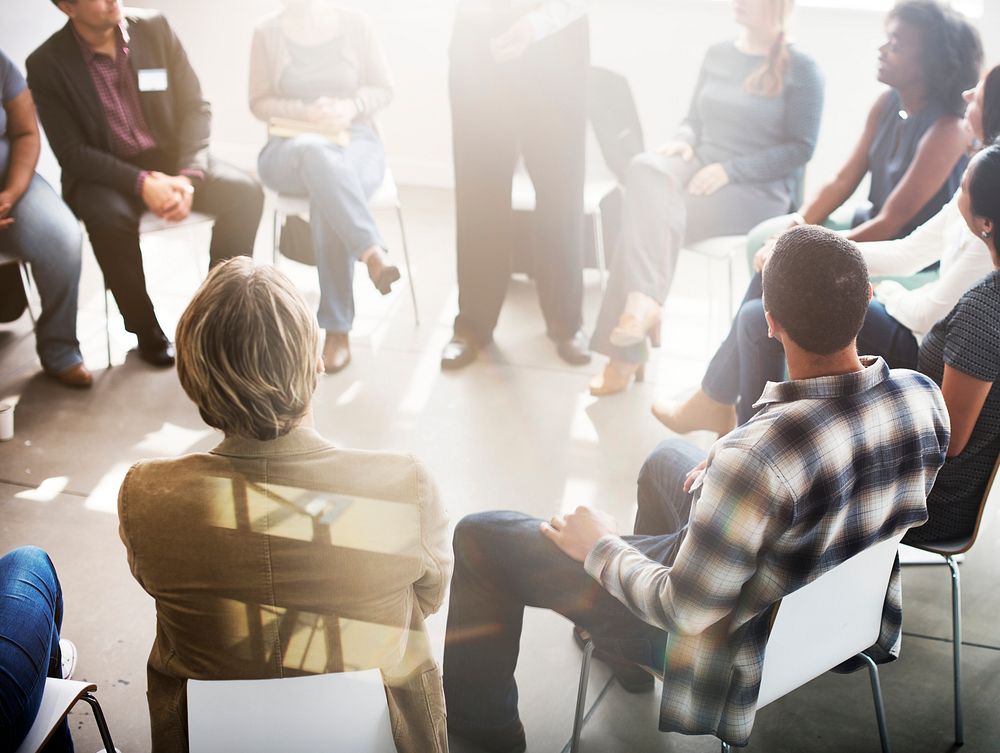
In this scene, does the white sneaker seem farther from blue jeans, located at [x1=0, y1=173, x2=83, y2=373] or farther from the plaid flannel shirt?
blue jeans, located at [x1=0, y1=173, x2=83, y2=373]

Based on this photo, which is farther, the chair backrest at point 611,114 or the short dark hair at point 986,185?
the chair backrest at point 611,114

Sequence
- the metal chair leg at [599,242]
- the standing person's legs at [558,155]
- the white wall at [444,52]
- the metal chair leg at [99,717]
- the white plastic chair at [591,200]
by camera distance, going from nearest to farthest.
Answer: the metal chair leg at [99,717] → the standing person's legs at [558,155] → the white plastic chair at [591,200] → the metal chair leg at [599,242] → the white wall at [444,52]

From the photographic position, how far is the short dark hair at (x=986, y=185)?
5.91 feet

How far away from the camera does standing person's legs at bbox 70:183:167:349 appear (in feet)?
10.5

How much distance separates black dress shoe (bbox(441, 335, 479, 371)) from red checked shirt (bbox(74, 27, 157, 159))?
1.29 m

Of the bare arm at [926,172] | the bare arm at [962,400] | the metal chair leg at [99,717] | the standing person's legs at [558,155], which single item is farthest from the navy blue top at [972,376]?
the standing person's legs at [558,155]

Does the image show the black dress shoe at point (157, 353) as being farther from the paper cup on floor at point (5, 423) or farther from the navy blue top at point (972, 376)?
the navy blue top at point (972, 376)

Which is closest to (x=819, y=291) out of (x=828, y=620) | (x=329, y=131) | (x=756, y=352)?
(x=828, y=620)

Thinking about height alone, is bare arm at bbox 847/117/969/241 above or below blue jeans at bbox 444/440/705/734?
above

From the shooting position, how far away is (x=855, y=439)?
4.38 feet

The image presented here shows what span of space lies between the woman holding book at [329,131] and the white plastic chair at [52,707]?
6.32 ft

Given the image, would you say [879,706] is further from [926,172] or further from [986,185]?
[926,172]

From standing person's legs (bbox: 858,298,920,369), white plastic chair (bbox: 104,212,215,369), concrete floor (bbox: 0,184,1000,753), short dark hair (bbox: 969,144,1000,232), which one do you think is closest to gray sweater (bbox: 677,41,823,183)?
concrete floor (bbox: 0,184,1000,753)

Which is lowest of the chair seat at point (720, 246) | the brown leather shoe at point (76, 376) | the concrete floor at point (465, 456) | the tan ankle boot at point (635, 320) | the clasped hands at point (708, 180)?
the concrete floor at point (465, 456)
